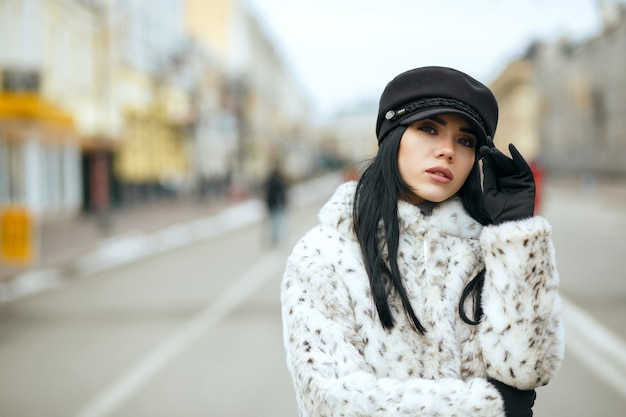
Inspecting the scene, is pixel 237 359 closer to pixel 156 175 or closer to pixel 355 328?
pixel 355 328

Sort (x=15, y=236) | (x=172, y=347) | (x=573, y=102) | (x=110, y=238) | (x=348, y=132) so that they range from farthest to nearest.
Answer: (x=348, y=132), (x=573, y=102), (x=110, y=238), (x=15, y=236), (x=172, y=347)

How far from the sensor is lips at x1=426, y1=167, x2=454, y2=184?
1645mm

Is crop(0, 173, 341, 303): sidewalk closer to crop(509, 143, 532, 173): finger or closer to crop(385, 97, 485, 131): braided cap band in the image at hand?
crop(385, 97, 485, 131): braided cap band

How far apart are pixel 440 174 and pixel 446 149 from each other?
0.21 feet

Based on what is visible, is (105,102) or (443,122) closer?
(443,122)

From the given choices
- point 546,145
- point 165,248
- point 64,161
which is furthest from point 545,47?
point 165,248

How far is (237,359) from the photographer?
6.19 metres

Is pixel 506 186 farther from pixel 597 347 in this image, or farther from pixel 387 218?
pixel 597 347

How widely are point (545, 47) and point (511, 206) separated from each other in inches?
2706

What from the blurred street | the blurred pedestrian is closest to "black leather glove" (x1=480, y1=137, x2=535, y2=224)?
the blurred street

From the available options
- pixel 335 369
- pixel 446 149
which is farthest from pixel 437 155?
pixel 335 369

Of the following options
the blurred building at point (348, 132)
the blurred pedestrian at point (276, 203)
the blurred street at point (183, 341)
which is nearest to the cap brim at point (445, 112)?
the blurred street at point (183, 341)

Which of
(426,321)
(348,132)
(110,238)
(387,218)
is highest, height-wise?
(387,218)

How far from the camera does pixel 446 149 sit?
163cm
